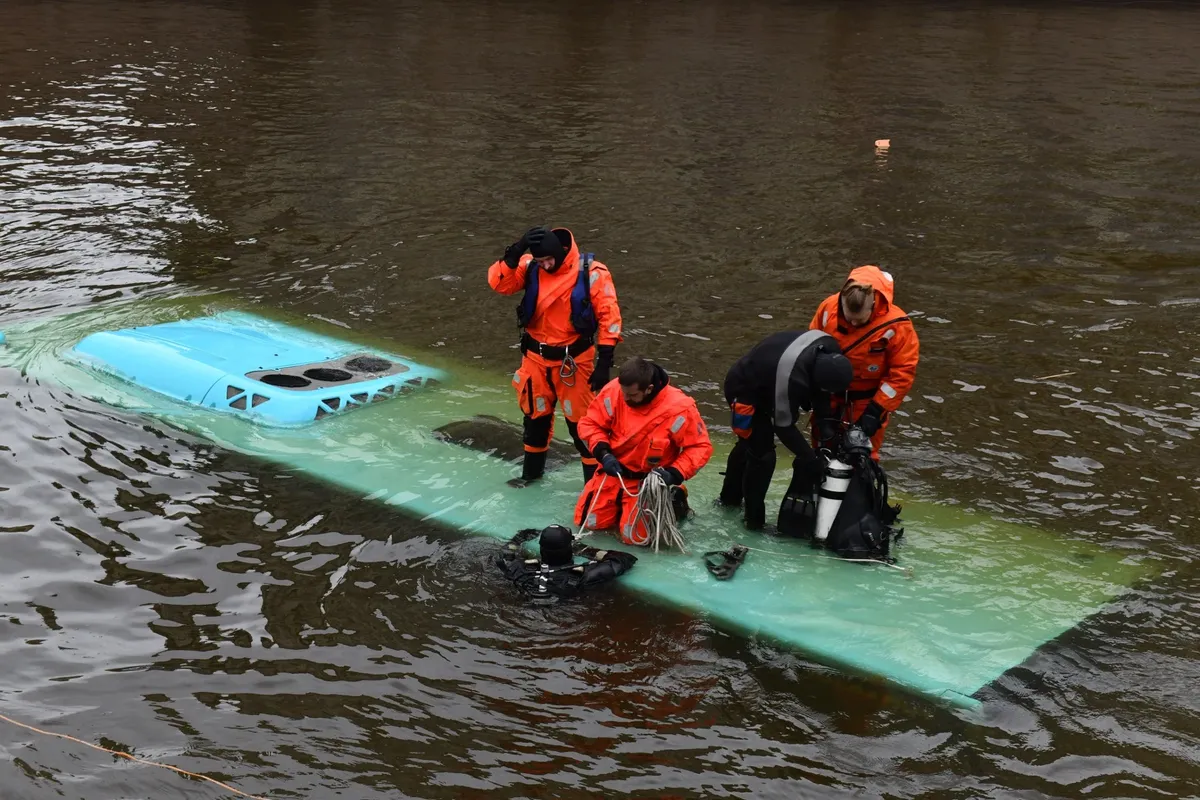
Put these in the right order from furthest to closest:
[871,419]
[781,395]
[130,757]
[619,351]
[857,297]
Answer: [619,351] → [871,419] → [857,297] → [781,395] → [130,757]

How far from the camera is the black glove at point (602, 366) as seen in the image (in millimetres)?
7191

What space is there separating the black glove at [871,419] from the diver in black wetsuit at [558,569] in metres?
1.52

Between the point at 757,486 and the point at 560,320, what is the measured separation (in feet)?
5.10

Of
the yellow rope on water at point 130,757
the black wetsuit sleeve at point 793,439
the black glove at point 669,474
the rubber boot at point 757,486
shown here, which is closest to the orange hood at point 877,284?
the black wetsuit sleeve at point 793,439

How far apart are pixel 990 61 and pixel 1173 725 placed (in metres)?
21.8

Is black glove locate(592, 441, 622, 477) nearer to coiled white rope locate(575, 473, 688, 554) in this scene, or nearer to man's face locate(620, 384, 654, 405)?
coiled white rope locate(575, 473, 688, 554)

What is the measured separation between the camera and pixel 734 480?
7.39m

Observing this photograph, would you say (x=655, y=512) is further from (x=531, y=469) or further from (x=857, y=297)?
(x=857, y=297)

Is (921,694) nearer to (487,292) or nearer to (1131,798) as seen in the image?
(1131,798)

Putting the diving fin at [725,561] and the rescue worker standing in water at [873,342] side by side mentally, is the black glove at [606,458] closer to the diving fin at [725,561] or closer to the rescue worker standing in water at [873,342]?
the diving fin at [725,561]

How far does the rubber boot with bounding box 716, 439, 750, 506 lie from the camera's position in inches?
286

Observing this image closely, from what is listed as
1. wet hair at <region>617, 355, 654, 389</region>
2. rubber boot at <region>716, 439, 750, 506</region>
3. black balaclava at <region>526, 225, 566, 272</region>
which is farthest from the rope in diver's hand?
black balaclava at <region>526, 225, 566, 272</region>

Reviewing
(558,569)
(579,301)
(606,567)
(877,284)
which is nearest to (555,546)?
(558,569)

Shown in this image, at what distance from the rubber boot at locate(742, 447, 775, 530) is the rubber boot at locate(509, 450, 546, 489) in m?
1.40
